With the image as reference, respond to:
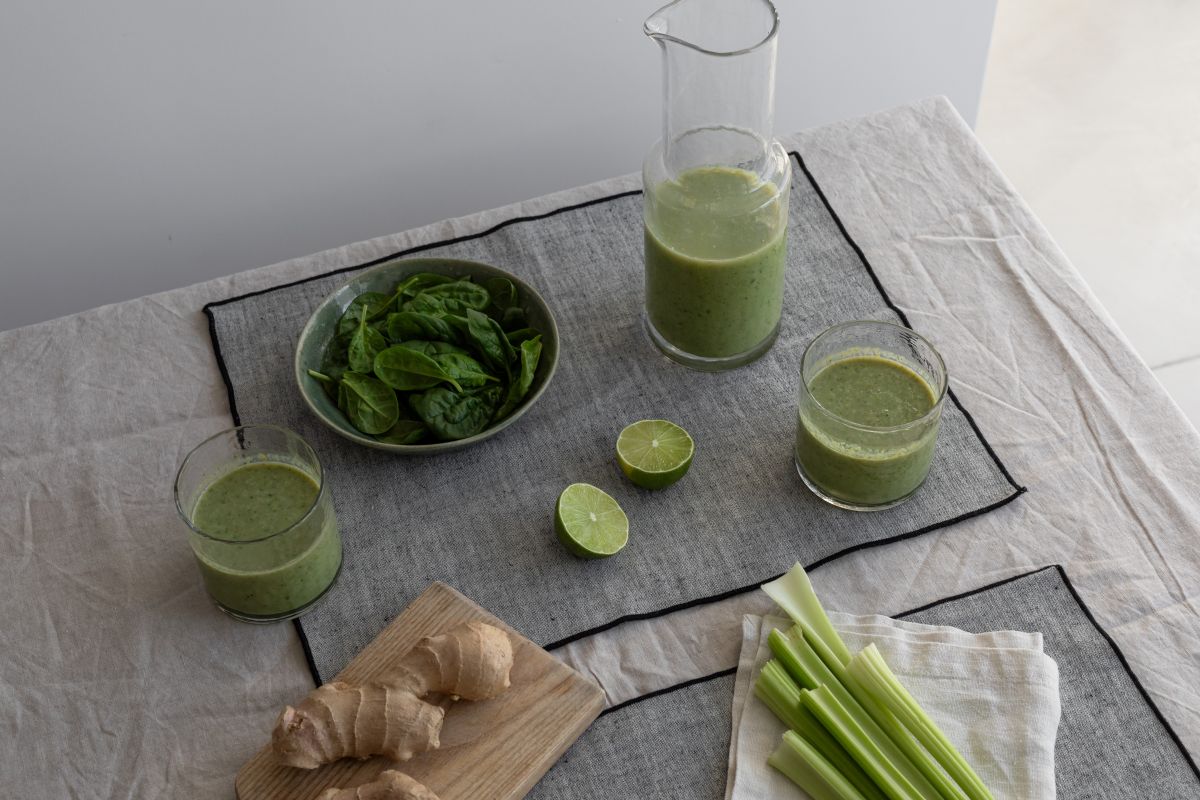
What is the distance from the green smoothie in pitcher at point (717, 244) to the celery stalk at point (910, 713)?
1.50 ft

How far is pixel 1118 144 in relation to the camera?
331cm

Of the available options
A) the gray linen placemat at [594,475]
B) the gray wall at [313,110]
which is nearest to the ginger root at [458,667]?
the gray linen placemat at [594,475]

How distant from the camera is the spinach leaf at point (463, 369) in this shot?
1.46m

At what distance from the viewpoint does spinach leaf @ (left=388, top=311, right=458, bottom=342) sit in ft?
4.95

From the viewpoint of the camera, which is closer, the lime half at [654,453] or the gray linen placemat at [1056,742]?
the gray linen placemat at [1056,742]

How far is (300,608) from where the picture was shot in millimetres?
1357

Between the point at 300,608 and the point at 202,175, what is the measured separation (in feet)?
3.79

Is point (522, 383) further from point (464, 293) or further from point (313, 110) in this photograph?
point (313, 110)

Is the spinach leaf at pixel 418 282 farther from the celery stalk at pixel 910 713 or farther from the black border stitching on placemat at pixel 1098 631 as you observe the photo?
the celery stalk at pixel 910 713

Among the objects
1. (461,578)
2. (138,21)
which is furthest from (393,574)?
(138,21)

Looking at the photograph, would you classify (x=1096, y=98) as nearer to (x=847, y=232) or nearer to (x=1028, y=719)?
(x=847, y=232)

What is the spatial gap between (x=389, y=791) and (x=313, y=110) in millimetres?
1411

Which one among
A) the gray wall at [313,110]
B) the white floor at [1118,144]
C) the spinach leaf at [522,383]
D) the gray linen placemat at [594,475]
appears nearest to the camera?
the gray linen placemat at [594,475]

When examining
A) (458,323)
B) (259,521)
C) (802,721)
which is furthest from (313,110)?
(802,721)
